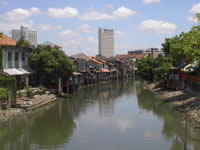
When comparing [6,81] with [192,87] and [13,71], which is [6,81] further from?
[192,87]

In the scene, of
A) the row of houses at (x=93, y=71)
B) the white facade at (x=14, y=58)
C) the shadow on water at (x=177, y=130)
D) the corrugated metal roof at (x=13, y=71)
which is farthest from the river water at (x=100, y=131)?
the row of houses at (x=93, y=71)

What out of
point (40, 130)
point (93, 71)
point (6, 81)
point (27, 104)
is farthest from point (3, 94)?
point (93, 71)

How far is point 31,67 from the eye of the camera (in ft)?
129

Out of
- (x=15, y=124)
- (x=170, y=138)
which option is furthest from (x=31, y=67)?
(x=170, y=138)

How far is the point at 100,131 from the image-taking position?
2158 cm

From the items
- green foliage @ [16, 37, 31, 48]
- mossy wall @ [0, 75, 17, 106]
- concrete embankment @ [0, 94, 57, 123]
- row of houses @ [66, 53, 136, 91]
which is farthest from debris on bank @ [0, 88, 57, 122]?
row of houses @ [66, 53, 136, 91]

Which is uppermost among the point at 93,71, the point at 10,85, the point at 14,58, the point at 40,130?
the point at 14,58

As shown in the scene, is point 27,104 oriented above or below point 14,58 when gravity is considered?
below

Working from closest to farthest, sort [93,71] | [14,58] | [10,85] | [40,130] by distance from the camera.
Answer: [40,130]
[10,85]
[14,58]
[93,71]

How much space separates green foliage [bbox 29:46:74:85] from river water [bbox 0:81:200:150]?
817 cm

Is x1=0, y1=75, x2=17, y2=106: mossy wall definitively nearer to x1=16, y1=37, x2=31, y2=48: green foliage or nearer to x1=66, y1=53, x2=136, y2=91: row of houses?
x1=16, y1=37, x2=31, y2=48: green foliage

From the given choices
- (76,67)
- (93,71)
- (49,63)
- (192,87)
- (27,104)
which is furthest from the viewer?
(93,71)

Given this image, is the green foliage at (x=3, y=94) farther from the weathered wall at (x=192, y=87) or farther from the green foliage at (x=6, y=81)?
the weathered wall at (x=192, y=87)

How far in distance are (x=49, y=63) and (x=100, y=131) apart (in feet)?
61.4
